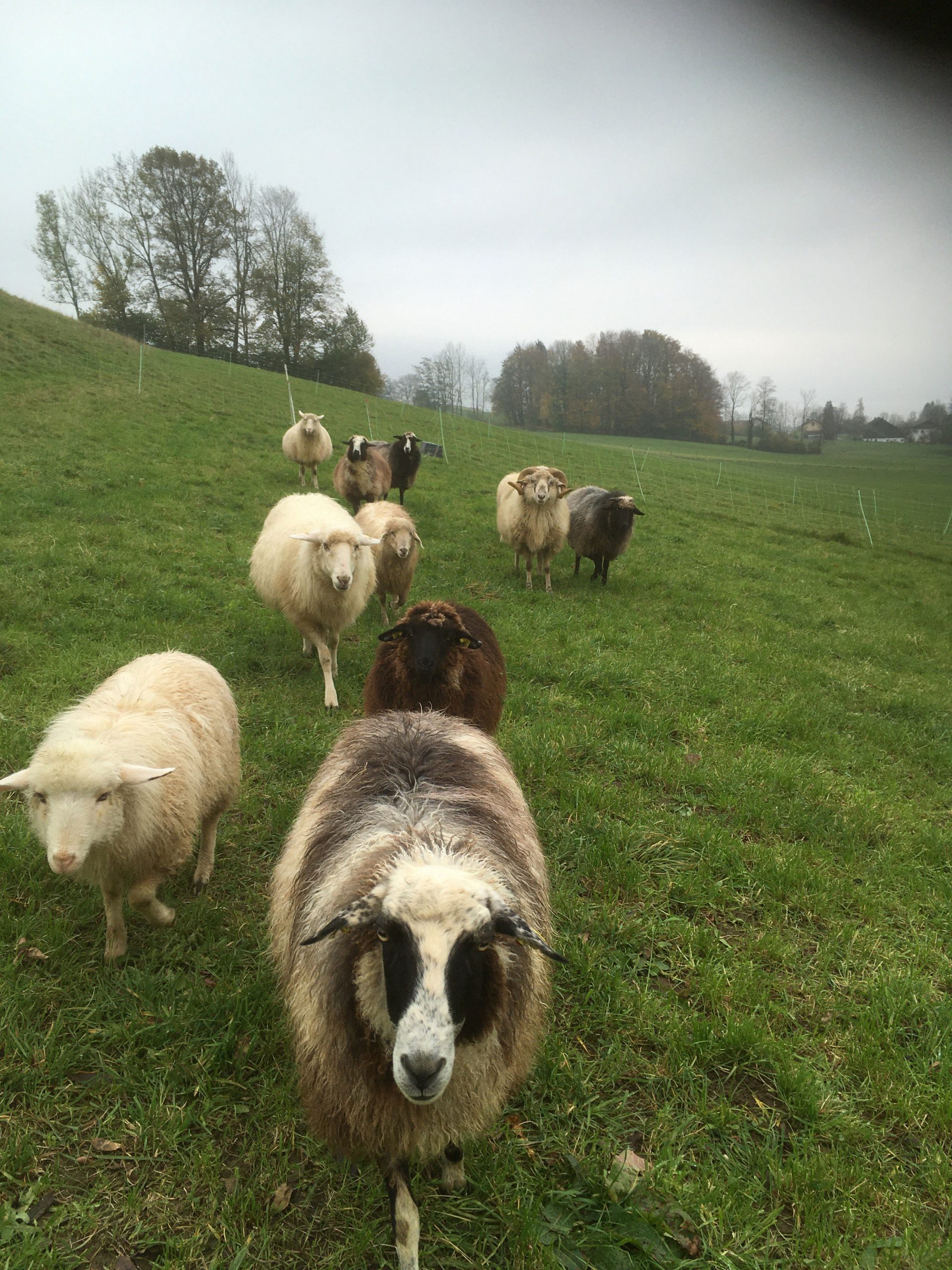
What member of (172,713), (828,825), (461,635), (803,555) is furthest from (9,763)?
(803,555)

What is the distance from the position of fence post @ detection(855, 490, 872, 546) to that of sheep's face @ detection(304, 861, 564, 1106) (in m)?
20.5

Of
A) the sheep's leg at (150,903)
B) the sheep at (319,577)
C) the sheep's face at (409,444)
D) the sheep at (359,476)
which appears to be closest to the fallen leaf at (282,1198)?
the sheep's leg at (150,903)

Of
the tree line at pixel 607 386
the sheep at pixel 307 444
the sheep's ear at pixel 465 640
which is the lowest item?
the sheep's ear at pixel 465 640

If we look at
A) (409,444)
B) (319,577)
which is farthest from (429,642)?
(409,444)

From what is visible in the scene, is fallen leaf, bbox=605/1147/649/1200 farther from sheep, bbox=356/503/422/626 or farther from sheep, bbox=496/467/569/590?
sheep, bbox=496/467/569/590

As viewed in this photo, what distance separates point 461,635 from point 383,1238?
3524 millimetres

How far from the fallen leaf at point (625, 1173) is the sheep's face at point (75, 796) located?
2.61 metres

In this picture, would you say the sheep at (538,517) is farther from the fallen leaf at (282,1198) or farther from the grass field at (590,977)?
the fallen leaf at (282,1198)

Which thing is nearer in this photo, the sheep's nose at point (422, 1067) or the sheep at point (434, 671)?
the sheep's nose at point (422, 1067)

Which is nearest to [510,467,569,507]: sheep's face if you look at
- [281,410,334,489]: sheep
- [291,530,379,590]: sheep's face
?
[291,530,379,590]: sheep's face

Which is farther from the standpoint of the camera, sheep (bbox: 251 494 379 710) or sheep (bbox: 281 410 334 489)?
sheep (bbox: 281 410 334 489)

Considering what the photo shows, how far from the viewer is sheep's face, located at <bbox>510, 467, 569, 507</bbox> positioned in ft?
35.0

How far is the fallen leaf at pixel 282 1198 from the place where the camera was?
2279 millimetres

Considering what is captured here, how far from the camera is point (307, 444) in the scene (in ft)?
50.8
